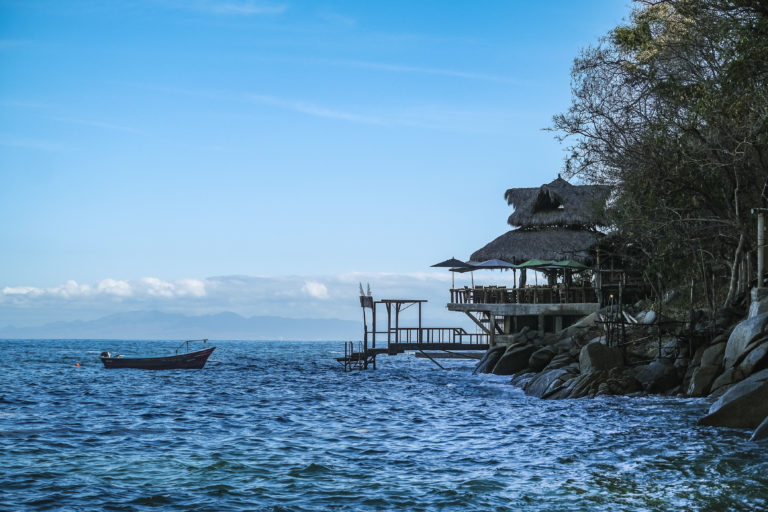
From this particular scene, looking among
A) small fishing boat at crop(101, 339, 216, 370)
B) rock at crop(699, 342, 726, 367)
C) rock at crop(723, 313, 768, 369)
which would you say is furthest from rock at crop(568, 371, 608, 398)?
small fishing boat at crop(101, 339, 216, 370)

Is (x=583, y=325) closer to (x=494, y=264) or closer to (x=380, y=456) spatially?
(x=494, y=264)

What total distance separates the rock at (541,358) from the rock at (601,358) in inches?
260

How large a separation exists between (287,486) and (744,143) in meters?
16.1

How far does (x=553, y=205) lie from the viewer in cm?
4303

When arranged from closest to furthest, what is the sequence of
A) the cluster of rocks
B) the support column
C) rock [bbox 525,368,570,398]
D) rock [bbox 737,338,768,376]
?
1. the cluster of rocks
2. rock [bbox 737,338,768,376]
3. rock [bbox 525,368,570,398]
4. the support column

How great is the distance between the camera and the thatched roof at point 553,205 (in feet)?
135

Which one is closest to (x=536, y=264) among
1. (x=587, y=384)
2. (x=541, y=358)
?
(x=541, y=358)

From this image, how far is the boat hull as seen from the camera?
47.4 m

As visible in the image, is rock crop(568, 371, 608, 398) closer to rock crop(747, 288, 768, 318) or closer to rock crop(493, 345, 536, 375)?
rock crop(747, 288, 768, 318)

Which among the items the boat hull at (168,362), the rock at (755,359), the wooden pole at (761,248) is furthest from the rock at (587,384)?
the boat hull at (168,362)

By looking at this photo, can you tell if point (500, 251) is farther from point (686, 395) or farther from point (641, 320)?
point (686, 395)

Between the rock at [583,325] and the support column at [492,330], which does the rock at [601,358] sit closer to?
the rock at [583,325]

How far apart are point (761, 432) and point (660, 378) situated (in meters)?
8.33

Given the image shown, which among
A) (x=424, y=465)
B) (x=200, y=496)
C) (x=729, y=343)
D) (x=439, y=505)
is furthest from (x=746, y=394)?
(x=200, y=496)
